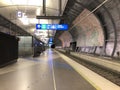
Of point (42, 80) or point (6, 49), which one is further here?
point (6, 49)

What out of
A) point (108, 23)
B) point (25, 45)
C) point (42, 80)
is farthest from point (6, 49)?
point (25, 45)

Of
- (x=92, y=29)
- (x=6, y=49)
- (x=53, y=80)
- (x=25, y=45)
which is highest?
(x=92, y=29)

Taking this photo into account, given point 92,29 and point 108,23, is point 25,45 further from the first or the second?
point 108,23

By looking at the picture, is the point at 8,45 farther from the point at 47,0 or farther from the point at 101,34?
the point at 101,34

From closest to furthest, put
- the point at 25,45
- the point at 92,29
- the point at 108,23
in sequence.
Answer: the point at 108,23, the point at 25,45, the point at 92,29

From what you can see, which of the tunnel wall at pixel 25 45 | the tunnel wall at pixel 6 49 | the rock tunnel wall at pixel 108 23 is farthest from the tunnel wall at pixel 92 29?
the tunnel wall at pixel 6 49

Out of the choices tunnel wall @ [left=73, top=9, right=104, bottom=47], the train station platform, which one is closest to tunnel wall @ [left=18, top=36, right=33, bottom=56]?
tunnel wall @ [left=73, top=9, right=104, bottom=47]

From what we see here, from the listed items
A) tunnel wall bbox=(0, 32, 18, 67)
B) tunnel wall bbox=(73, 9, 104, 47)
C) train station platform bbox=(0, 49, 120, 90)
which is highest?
tunnel wall bbox=(73, 9, 104, 47)

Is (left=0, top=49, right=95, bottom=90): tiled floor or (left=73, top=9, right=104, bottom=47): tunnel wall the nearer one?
(left=0, top=49, right=95, bottom=90): tiled floor

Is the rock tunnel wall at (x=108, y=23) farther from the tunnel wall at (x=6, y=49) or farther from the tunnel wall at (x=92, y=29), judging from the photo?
the tunnel wall at (x=6, y=49)

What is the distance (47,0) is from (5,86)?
44.6 ft

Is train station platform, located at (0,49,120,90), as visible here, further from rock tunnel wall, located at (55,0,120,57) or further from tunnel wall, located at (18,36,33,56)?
tunnel wall, located at (18,36,33,56)

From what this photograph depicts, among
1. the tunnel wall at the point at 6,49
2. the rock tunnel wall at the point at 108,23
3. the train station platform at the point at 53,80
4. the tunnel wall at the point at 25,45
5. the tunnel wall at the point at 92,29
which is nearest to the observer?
the train station platform at the point at 53,80

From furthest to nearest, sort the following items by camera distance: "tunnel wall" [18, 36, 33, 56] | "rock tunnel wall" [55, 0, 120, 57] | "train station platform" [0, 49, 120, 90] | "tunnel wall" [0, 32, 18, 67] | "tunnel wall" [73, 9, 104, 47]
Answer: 1. "tunnel wall" [18, 36, 33, 56]
2. "tunnel wall" [73, 9, 104, 47]
3. "rock tunnel wall" [55, 0, 120, 57]
4. "tunnel wall" [0, 32, 18, 67]
5. "train station platform" [0, 49, 120, 90]
